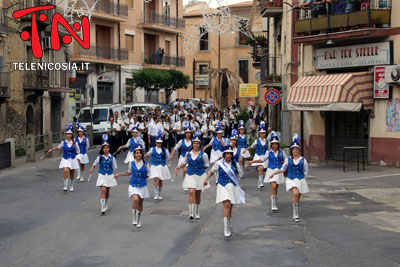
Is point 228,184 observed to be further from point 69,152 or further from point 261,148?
point 69,152

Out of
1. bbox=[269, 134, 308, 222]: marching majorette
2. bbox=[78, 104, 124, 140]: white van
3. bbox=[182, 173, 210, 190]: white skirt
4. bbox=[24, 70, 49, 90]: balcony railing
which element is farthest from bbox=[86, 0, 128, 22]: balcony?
bbox=[269, 134, 308, 222]: marching majorette

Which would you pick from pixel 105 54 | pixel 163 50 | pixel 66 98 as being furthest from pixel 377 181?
pixel 163 50

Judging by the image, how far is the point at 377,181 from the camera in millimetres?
19281

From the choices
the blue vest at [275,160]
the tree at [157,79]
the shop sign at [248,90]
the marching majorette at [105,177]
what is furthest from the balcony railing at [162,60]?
the marching majorette at [105,177]

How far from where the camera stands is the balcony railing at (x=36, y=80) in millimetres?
34625

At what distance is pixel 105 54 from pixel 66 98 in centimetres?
602

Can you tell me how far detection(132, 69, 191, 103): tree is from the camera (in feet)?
158

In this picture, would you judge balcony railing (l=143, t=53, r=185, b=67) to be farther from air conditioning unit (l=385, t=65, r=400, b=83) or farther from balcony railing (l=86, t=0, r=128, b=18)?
air conditioning unit (l=385, t=65, r=400, b=83)

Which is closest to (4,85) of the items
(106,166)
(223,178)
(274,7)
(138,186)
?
(274,7)

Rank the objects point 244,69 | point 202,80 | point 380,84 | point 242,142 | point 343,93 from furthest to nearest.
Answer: point 244,69, point 202,80, point 343,93, point 380,84, point 242,142

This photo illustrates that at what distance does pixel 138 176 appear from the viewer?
1306 cm

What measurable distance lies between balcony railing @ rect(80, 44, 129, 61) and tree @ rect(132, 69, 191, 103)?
162 centimetres

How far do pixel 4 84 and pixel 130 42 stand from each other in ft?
68.6

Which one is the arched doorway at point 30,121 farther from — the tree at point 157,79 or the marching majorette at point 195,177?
the marching majorette at point 195,177
